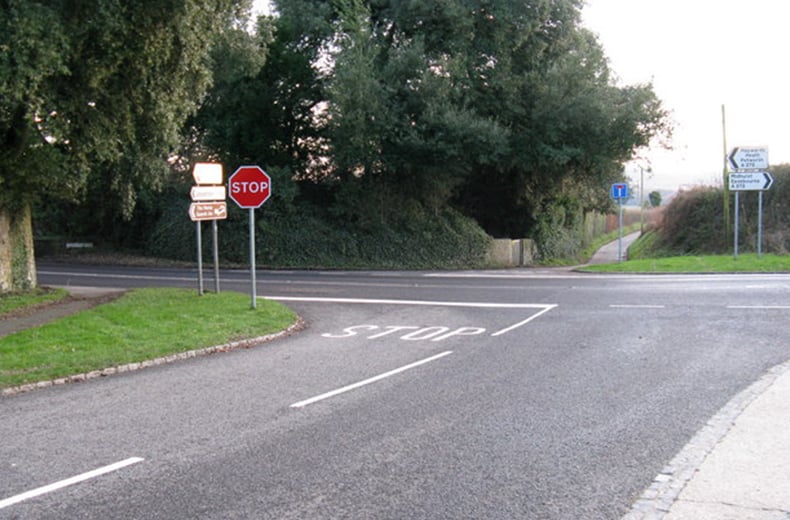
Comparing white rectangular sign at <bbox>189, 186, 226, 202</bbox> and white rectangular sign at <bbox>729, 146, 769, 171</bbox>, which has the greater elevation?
white rectangular sign at <bbox>729, 146, 769, 171</bbox>

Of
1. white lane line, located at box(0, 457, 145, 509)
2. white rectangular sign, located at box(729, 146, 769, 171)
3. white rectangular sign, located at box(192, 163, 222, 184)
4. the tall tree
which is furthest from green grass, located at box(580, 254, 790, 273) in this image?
white lane line, located at box(0, 457, 145, 509)

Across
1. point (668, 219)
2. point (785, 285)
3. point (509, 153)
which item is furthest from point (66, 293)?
point (668, 219)

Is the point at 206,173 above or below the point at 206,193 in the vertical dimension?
above

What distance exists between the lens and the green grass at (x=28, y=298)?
1515 cm

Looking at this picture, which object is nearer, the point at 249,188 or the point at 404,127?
the point at 249,188

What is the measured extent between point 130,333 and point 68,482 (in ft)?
22.9

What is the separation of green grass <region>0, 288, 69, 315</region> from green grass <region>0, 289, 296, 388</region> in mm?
1674

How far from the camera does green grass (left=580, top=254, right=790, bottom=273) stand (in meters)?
24.6

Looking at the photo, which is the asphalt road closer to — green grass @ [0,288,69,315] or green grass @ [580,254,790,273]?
green grass @ [0,288,69,315]

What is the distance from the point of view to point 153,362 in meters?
10.7

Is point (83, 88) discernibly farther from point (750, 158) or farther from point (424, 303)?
point (750, 158)

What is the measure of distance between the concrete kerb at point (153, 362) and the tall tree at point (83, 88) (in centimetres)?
597

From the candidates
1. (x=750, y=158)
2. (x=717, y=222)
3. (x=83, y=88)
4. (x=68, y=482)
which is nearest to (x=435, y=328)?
(x=83, y=88)

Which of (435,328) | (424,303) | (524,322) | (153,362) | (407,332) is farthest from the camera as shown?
(424,303)
